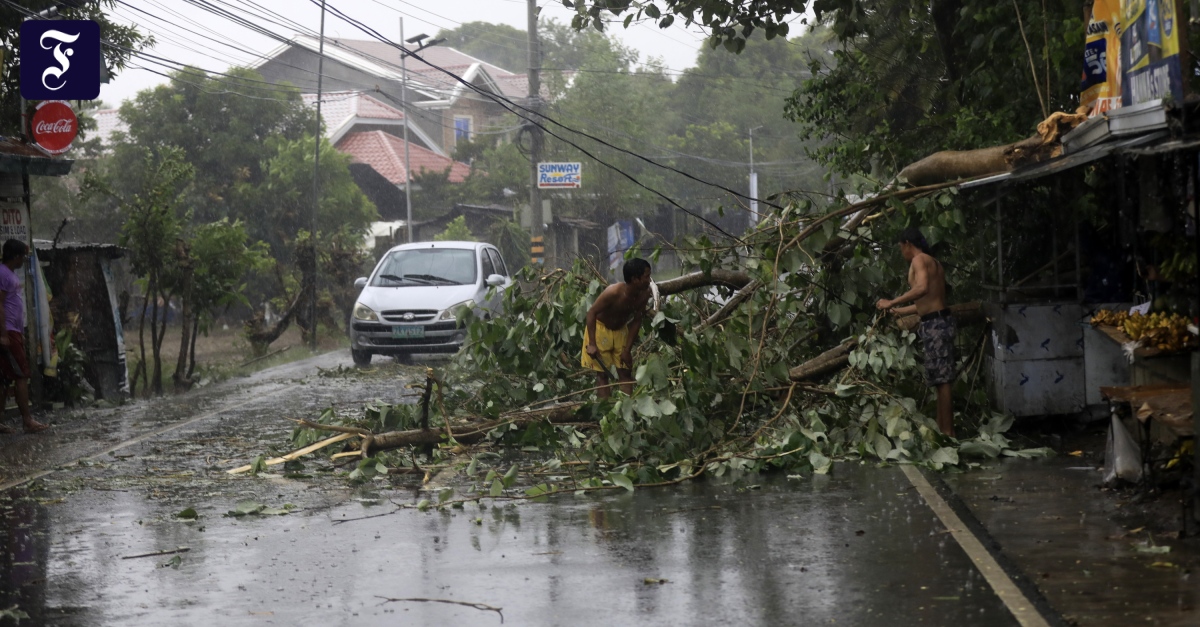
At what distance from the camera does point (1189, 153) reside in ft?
24.5

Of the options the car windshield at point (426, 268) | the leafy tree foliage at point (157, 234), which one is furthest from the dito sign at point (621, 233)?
the leafy tree foliage at point (157, 234)

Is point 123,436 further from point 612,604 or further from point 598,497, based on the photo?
point 612,604

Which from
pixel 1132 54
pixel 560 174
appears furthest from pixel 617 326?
pixel 560 174

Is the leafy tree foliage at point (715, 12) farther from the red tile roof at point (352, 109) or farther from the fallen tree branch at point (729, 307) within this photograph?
the red tile roof at point (352, 109)

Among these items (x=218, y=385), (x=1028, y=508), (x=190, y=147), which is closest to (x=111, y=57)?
(x=218, y=385)

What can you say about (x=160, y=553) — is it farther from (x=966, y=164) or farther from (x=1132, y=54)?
(x=966, y=164)

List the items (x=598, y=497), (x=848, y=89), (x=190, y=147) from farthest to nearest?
(x=190, y=147) → (x=848, y=89) → (x=598, y=497)

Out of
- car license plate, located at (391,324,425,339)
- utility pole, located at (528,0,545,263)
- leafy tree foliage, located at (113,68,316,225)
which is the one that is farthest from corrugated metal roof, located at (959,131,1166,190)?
leafy tree foliage, located at (113,68,316,225)

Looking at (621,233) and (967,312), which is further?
(621,233)

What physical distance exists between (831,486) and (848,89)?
8.28m

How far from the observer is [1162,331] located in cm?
800

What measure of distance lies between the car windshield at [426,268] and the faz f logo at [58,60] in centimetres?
628

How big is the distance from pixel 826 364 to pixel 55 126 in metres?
8.65

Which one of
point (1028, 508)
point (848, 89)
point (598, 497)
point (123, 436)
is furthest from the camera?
point (848, 89)
